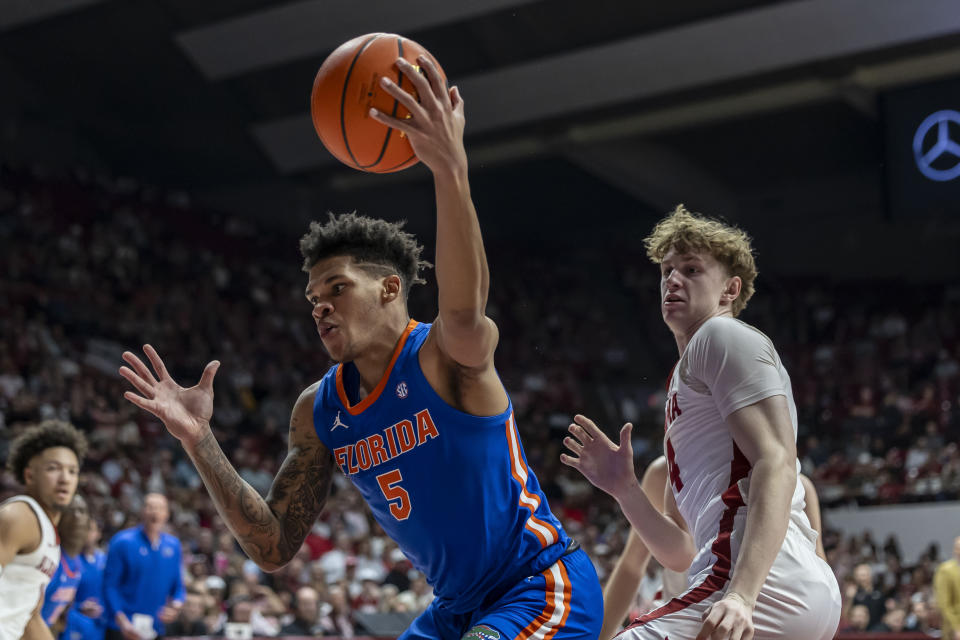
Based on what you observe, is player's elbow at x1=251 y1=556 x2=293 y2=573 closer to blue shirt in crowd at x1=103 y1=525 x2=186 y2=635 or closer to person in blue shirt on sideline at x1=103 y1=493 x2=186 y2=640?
person in blue shirt on sideline at x1=103 y1=493 x2=186 y2=640

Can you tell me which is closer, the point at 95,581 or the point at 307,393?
the point at 307,393

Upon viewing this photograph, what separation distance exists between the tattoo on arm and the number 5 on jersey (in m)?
0.35

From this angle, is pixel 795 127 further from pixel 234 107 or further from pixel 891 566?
pixel 234 107

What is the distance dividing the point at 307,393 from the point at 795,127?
53.1 feet

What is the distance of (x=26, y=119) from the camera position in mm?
19031

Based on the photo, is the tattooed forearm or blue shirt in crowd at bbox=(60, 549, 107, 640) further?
blue shirt in crowd at bbox=(60, 549, 107, 640)

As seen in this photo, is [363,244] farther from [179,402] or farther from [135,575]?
[135,575]

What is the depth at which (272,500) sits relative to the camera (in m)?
3.00

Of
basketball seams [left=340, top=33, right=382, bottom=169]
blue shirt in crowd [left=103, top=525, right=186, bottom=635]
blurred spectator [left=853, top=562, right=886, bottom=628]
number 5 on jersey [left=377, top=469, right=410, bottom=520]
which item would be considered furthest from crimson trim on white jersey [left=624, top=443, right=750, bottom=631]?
blurred spectator [left=853, top=562, right=886, bottom=628]

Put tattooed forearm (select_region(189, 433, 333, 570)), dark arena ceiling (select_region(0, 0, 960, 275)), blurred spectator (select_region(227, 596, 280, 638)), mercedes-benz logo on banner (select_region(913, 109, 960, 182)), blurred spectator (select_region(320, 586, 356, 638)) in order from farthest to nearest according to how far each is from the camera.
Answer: dark arena ceiling (select_region(0, 0, 960, 275)) < mercedes-benz logo on banner (select_region(913, 109, 960, 182)) < blurred spectator (select_region(320, 586, 356, 638)) < blurred spectator (select_region(227, 596, 280, 638)) < tattooed forearm (select_region(189, 433, 333, 570))

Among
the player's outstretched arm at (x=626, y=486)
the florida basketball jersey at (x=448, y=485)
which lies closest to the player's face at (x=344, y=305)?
the florida basketball jersey at (x=448, y=485)

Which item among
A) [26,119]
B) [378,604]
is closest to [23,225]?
[26,119]

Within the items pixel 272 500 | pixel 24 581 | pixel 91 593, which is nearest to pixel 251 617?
pixel 91 593

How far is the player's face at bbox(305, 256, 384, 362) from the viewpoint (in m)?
2.80
